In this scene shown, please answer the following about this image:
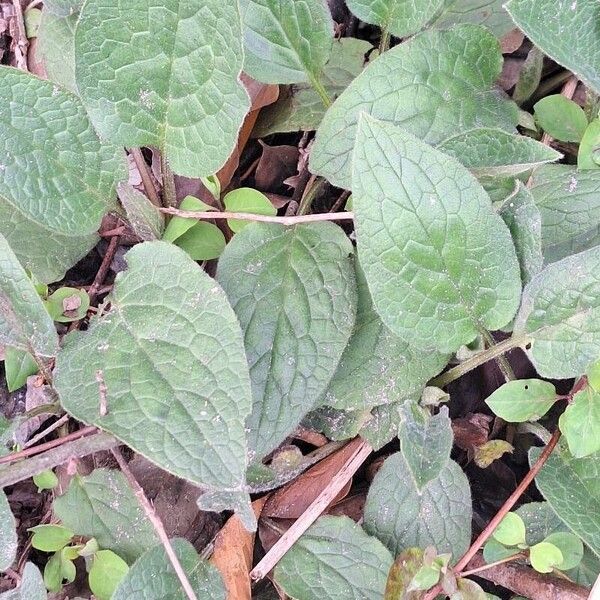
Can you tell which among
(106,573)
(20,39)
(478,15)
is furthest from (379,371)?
(20,39)

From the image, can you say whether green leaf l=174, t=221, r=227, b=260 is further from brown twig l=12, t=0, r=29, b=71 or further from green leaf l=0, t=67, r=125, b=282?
brown twig l=12, t=0, r=29, b=71

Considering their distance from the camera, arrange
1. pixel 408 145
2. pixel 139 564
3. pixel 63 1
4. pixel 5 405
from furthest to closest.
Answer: pixel 5 405, pixel 63 1, pixel 139 564, pixel 408 145

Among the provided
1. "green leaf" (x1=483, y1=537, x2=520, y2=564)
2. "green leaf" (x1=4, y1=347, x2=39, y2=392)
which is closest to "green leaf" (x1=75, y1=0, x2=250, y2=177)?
"green leaf" (x1=4, y1=347, x2=39, y2=392)

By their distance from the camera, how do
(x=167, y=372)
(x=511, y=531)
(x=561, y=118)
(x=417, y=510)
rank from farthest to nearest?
(x=561, y=118) → (x=417, y=510) → (x=511, y=531) → (x=167, y=372)

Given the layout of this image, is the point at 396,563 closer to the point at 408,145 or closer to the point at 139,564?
the point at 139,564

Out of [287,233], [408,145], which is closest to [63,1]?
[287,233]

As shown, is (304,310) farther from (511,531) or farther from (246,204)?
(511,531)

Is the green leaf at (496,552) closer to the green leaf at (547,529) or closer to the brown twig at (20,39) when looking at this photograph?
the green leaf at (547,529)
